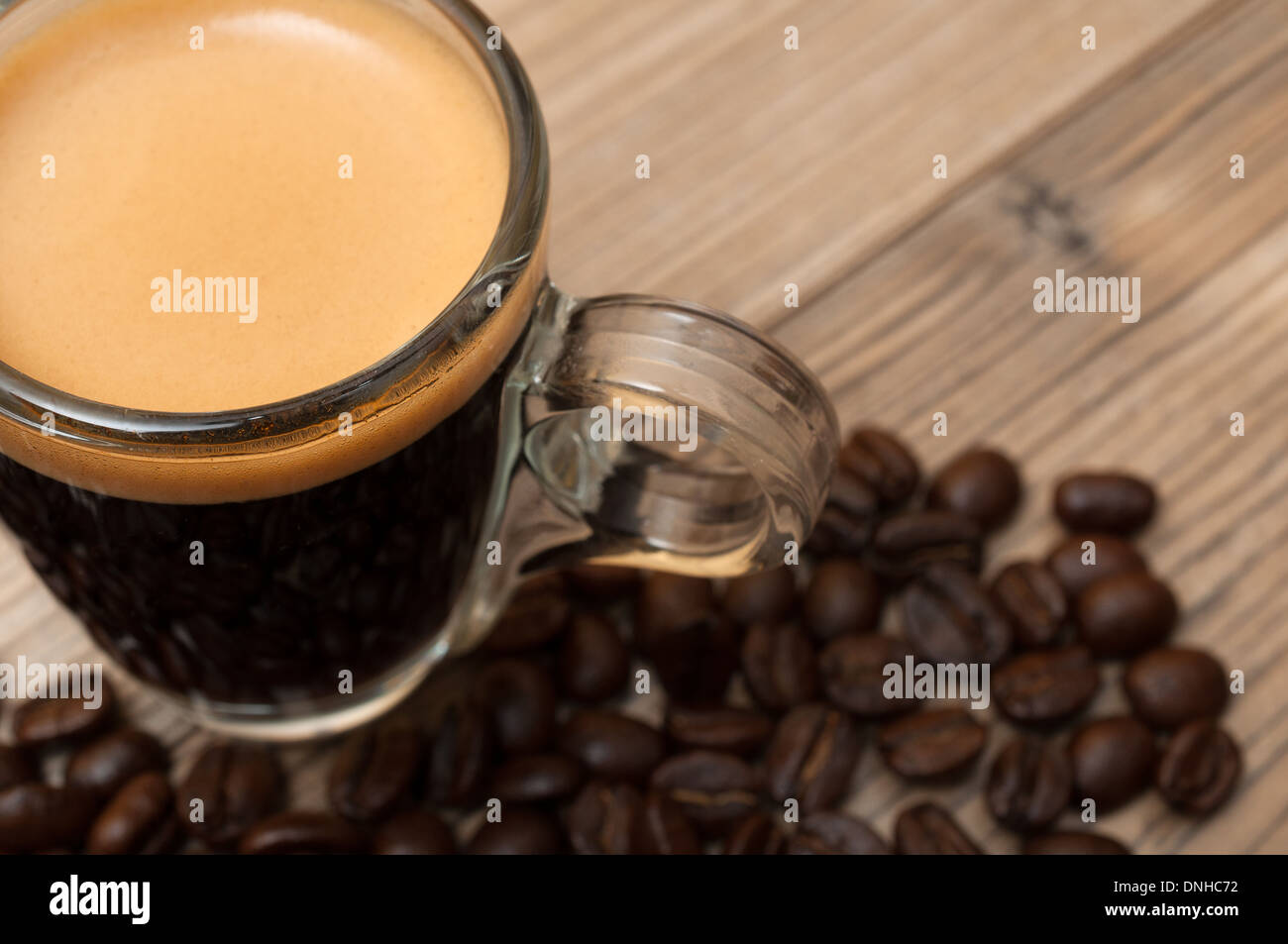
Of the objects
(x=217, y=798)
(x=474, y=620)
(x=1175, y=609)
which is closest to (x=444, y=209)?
(x=474, y=620)

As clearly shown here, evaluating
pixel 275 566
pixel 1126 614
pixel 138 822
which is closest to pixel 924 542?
pixel 1126 614

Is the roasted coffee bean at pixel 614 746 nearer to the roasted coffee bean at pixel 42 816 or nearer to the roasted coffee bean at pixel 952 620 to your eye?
the roasted coffee bean at pixel 952 620


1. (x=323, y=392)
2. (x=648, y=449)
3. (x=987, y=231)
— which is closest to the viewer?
(x=323, y=392)

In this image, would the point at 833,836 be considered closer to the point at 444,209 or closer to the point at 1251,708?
the point at 1251,708

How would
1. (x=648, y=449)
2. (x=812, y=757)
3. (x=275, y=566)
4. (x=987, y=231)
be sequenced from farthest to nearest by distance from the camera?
(x=987, y=231) → (x=812, y=757) → (x=648, y=449) → (x=275, y=566)

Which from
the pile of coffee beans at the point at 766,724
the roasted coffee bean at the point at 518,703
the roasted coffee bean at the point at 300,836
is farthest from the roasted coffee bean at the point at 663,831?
the roasted coffee bean at the point at 300,836

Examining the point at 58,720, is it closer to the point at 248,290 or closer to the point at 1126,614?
the point at 248,290

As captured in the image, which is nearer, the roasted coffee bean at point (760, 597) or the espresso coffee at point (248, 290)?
the espresso coffee at point (248, 290)
